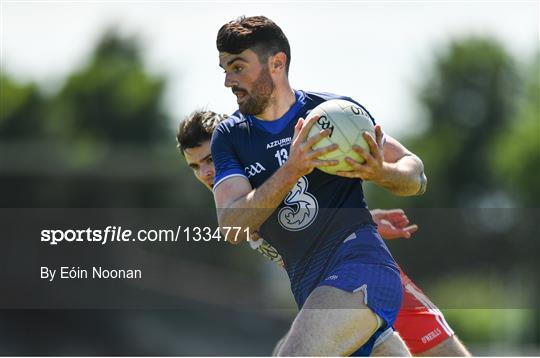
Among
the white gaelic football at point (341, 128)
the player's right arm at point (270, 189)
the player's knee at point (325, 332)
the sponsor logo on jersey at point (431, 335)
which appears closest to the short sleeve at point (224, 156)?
the player's right arm at point (270, 189)

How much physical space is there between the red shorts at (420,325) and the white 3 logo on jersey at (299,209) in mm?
1548

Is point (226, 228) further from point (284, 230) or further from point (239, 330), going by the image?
point (239, 330)

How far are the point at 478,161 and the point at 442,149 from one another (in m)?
2.85

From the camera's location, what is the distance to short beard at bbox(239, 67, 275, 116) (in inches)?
344

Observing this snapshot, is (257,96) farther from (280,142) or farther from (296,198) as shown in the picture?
(296,198)

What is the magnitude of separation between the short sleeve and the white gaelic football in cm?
73

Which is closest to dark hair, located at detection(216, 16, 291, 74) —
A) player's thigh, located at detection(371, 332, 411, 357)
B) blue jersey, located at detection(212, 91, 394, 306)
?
blue jersey, located at detection(212, 91, 394, 306)

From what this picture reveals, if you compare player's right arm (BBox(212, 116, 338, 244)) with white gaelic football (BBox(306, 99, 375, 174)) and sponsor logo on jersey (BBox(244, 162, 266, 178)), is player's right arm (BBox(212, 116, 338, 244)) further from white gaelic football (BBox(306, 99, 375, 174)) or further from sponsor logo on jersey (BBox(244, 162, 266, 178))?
sponsor logo on jersey (BBox(244, 162, 266, 178))

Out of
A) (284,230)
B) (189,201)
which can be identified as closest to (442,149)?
(189,201)

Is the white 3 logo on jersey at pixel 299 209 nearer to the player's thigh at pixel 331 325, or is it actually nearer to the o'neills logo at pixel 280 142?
the o'neills logo at pixel 280 142

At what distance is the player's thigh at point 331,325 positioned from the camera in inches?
307

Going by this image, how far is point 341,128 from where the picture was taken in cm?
817

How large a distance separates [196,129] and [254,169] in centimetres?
193

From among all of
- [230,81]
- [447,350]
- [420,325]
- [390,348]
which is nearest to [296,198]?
[230,81]
